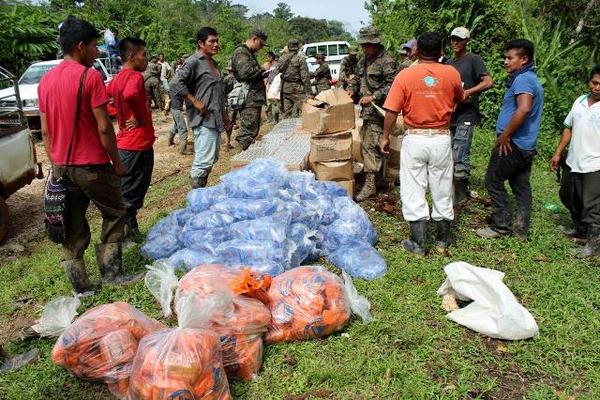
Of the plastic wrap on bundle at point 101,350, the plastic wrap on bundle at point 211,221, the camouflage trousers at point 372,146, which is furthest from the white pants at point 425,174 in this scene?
the plastic wrap on bundle at point 101,350

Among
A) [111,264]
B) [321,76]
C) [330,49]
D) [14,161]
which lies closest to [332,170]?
[111,264]

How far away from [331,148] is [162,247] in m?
2.16

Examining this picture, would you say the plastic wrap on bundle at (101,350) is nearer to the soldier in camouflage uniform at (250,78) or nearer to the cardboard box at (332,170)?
the cardboard box at (332,170)

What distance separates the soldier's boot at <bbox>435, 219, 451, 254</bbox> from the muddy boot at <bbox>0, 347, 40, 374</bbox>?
3211 mm

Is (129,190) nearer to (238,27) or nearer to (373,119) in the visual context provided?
(373,119)

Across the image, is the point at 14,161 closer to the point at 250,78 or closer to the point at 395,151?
the point at 250,78

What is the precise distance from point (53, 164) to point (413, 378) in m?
2.75

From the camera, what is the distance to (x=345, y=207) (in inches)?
178

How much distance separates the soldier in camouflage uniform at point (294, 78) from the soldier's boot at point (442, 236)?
5.91 meters

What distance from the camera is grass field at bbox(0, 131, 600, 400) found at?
2.63m

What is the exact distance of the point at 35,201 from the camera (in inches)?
279

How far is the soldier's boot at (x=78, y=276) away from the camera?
11.6 ft

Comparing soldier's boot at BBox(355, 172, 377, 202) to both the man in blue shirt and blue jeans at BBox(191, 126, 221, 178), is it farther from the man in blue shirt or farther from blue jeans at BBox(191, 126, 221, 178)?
blue jeans at BBox(191, 126, 221, 178)

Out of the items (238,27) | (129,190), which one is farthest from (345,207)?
(238,27)
